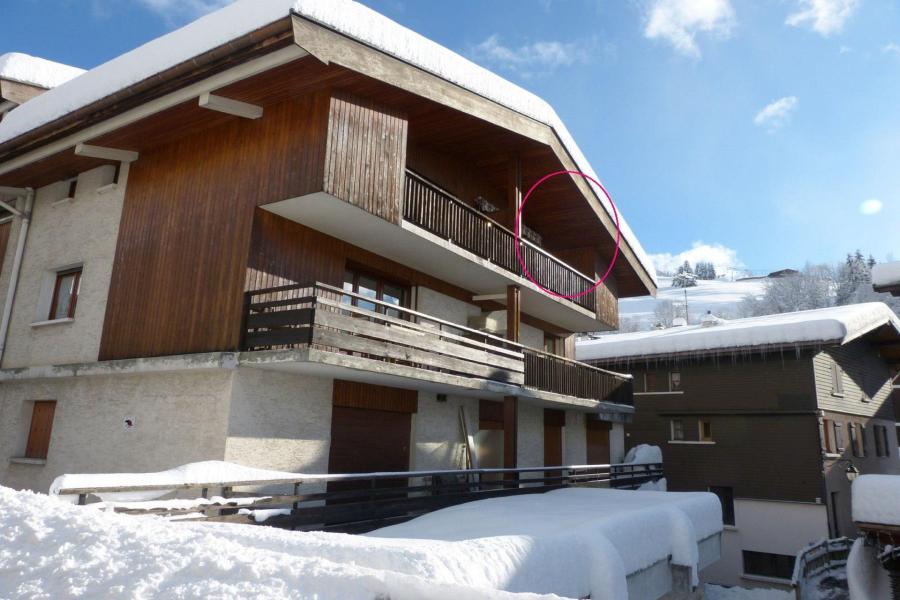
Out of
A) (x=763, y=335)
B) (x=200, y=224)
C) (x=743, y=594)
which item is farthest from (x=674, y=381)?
(x=200, y=224)

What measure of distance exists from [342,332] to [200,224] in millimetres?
3901

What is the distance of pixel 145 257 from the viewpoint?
504 inches

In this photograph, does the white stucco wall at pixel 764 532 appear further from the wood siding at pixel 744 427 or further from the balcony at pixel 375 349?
the balcony at pixel 375 349

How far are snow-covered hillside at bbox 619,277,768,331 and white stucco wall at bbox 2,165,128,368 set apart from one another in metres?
106

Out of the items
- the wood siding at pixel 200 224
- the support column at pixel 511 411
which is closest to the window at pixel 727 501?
the support column at pixel 511 411

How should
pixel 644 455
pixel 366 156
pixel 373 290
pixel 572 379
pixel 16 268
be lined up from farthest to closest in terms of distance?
pixel 644 455 < pixel 572 379 < pixel 16 268 < pixel 373 290 < pixel 366 156

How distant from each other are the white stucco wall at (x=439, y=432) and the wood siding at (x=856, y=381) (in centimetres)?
1644

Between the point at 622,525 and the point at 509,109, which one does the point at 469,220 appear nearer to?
the point at 509,109

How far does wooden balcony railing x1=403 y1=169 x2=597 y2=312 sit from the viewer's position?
42.7 feet

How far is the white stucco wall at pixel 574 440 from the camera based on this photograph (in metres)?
20.9

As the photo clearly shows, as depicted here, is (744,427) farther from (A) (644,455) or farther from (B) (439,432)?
(B) (439,432)

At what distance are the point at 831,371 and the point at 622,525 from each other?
22198 mm

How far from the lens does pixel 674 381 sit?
28.1 m

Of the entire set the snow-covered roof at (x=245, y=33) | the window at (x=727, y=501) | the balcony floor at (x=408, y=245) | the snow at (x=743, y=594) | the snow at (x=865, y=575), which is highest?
the snow-covered roof at (x=245, y=33)
